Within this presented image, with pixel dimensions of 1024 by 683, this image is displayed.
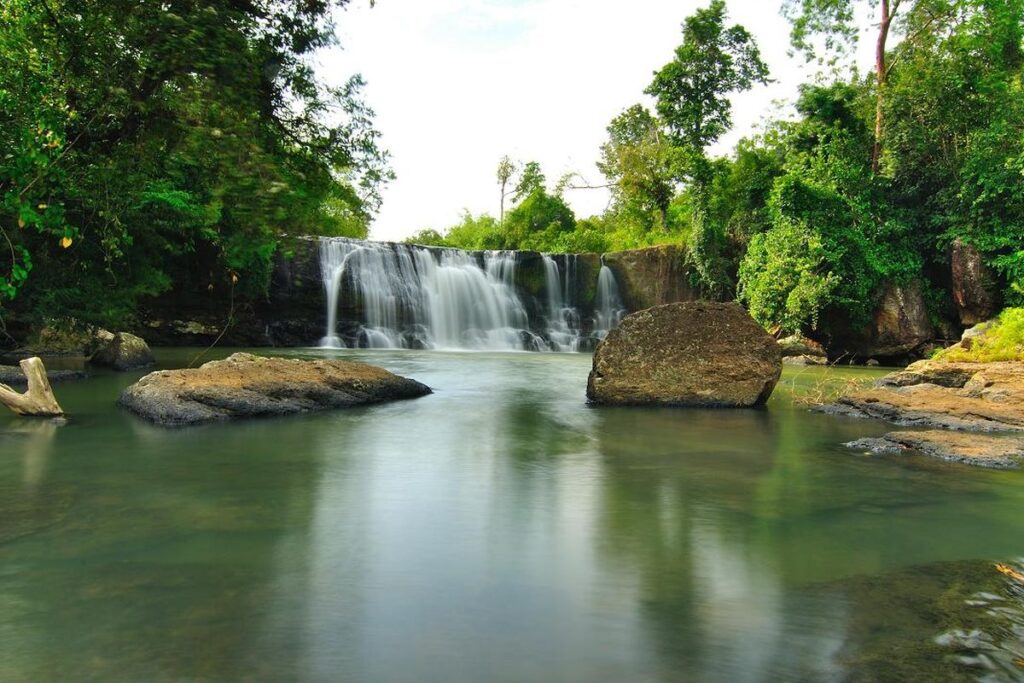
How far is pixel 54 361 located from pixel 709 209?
830 inches

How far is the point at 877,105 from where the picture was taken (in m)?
23.0

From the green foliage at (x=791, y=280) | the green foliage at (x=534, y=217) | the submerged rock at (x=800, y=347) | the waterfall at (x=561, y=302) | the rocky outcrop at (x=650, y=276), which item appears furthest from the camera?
the green foliage at (x=534, y=217)

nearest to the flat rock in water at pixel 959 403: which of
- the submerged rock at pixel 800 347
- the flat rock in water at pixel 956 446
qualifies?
the flat rock in water at pixel 956 446

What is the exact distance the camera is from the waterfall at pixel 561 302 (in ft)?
86.8

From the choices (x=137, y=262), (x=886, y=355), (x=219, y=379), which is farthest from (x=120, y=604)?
(x=886, y=355)

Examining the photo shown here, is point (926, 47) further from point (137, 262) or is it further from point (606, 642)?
point (606, 642)

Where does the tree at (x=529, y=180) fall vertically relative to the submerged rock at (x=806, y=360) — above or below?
above

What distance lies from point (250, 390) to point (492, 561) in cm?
556

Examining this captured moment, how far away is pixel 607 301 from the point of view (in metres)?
27.4

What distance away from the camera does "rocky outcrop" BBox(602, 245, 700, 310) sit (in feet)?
89.8

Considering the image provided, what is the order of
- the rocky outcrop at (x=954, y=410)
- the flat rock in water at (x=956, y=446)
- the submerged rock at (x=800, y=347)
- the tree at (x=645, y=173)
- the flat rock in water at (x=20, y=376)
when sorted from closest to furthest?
the flat rock in water at (x=956, y=446)
the rocky outcrop at (x=954, y=410)
the flat rock in water at (x=20, y=376)
the submerged rock at (x=800, y=347)
the tree at (x=645, y=173)

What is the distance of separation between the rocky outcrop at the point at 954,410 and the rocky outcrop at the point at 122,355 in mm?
13018

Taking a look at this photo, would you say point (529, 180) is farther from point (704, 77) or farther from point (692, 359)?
point (692, 359)

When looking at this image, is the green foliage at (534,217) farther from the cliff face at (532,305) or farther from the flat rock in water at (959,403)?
the flat rock in water at (959,403)
